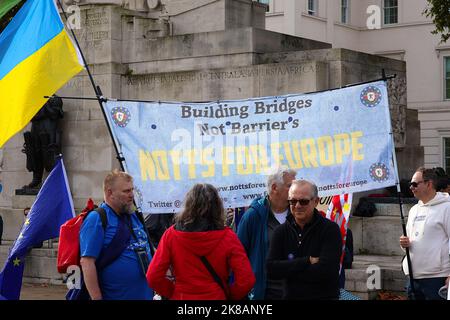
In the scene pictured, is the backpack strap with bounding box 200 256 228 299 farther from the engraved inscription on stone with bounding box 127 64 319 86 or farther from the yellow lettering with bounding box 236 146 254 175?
the engraved inscription on stone with bounding box 127 64 319 86

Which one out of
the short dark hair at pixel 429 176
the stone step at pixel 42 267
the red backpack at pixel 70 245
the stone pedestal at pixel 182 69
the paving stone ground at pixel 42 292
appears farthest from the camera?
the stone pedestal at pixel 182 69

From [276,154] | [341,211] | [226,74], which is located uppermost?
[226,74]

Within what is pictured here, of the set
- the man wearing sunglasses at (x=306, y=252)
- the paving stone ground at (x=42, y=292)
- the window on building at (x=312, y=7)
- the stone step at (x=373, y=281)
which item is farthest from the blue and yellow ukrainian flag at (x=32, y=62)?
the window on building at (x=312, y=7)

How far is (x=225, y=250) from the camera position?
6.44m

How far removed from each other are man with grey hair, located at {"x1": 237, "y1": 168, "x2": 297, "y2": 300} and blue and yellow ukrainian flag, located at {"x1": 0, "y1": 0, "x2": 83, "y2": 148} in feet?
7.66

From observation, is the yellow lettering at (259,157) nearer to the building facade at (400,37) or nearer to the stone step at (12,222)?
the stone step at (12,222)

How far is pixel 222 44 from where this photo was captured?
16.5 meters

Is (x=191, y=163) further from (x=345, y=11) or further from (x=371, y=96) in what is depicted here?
(x=345, y=11)

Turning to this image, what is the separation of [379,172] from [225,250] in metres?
2.39

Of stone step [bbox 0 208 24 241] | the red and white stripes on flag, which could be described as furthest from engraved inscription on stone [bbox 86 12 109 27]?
the red and white stripes on flag

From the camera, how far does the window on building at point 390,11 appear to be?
52531mm

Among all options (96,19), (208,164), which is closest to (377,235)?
(208,164)

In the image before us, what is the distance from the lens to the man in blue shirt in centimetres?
707

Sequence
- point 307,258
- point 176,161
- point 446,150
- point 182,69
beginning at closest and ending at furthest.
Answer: point 307,258, point 176,161, point 182,69, point 446,150
